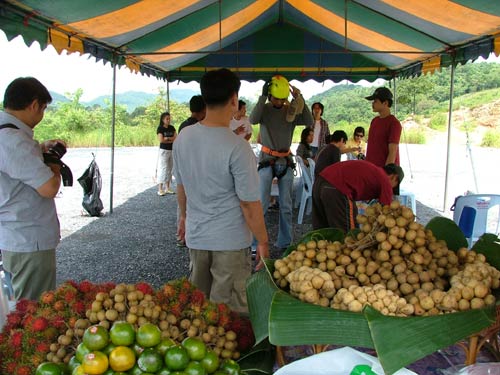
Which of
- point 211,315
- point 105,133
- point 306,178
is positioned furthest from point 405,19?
point 105,133

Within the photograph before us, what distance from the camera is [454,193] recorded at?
845cm

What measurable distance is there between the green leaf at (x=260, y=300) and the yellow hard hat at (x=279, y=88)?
2611mm

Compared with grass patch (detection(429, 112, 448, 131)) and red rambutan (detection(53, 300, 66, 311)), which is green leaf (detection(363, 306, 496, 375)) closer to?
red rambutan (detection(53, 300, 66, 311))

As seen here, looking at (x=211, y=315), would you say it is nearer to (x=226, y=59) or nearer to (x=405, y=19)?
(x=405, y=19)

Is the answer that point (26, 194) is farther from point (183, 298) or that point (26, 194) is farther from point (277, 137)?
point (277, 137)

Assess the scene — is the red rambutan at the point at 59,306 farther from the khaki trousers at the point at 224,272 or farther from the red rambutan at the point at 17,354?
the khaki trousers at the point at 224,272

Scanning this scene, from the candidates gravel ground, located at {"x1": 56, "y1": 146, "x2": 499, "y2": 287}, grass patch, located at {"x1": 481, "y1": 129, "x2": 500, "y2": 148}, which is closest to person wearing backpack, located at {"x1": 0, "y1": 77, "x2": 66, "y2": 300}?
gravel ground, located at {"x1": 56, "y1": 146, "x2": 499, "y2": 287}

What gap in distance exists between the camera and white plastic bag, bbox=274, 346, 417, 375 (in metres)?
1.25

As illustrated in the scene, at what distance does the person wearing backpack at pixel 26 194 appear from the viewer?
6.47 ft

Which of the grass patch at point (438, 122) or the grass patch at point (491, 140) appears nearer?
the grass patch at point (491, 140)

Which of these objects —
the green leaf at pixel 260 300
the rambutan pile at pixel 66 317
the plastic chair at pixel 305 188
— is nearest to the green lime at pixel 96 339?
the rambutan pile at pixel 66 317

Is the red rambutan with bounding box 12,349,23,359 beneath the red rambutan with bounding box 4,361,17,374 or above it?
above

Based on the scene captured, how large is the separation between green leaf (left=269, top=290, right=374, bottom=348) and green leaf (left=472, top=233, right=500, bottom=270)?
78 centimetres

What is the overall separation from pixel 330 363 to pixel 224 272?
99 cm
